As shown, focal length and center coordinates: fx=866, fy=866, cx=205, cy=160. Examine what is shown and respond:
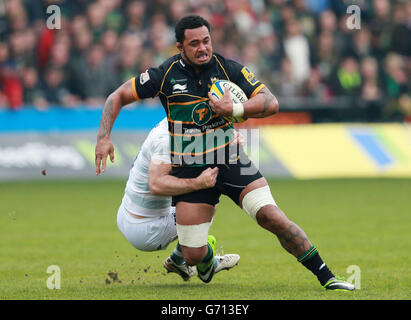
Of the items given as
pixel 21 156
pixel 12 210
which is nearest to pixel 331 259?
pixel 12 210

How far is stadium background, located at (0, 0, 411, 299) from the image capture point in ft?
56.4

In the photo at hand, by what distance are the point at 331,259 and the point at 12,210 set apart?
653 cm

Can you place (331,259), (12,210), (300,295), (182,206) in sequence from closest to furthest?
1. (300,295)
2. (182,206)
3. (331,259)
4. (12,210)

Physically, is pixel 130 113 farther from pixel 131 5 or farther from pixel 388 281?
pixel 388 281

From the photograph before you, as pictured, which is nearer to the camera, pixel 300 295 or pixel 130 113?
pixel 300 295

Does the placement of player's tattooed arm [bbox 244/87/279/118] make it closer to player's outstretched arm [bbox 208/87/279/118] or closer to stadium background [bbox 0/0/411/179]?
player's outstretched arm [bbox 208/87/279/118]

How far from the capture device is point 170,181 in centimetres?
797

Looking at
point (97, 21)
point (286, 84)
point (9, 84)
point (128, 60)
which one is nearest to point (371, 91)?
point (286, 84)

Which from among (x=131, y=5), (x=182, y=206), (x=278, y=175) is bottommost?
(x=278, y=175)

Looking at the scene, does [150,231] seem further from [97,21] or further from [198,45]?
[97,21]

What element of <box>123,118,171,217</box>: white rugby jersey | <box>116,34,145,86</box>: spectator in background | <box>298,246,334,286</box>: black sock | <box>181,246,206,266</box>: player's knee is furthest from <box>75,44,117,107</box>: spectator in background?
<box>298,246,334,286</box>: black sock

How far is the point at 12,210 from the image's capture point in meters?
14.2

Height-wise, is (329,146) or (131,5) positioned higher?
(131,5)

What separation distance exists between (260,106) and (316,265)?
1.50m
